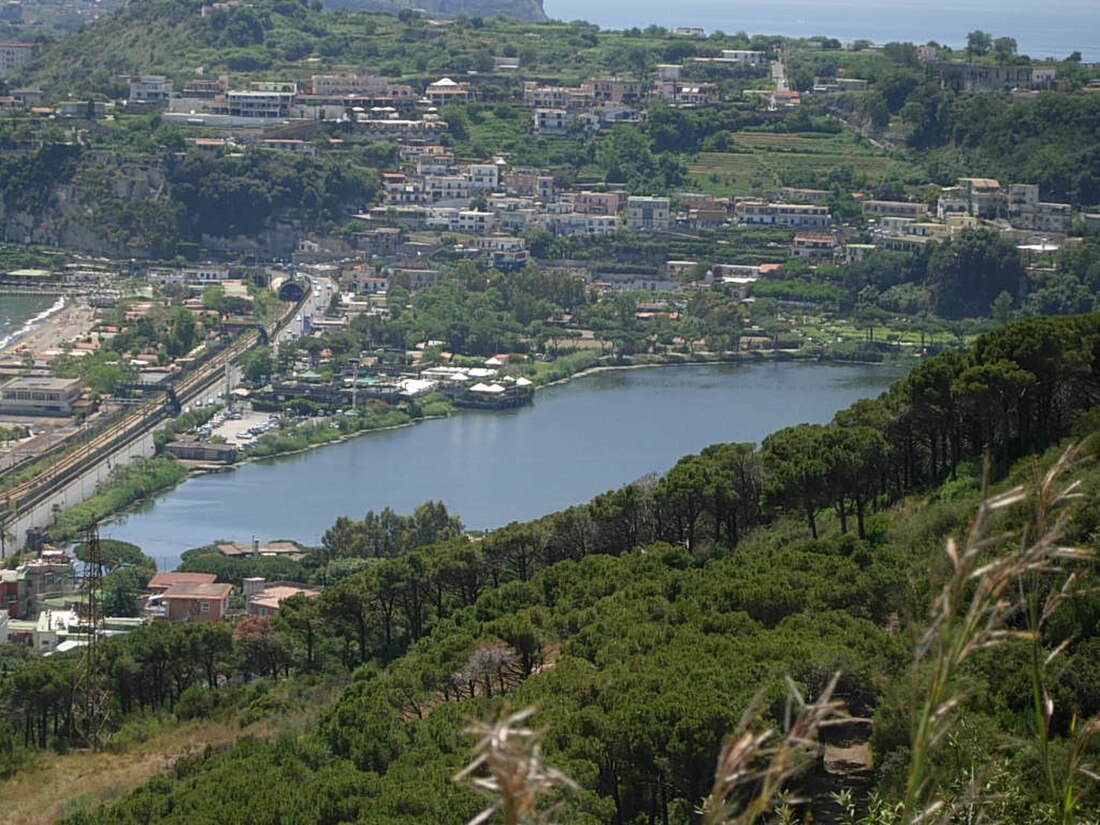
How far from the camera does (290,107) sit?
36.1m

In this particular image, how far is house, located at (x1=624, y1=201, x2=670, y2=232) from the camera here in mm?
31328

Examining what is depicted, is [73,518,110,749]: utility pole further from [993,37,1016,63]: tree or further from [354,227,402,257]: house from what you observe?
[993,37,1016,63]: tree

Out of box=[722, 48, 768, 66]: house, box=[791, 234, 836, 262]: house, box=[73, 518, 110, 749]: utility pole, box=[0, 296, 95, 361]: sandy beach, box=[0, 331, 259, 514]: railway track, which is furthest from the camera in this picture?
box=[722, 48, 768, 66]: house

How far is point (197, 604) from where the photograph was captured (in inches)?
577

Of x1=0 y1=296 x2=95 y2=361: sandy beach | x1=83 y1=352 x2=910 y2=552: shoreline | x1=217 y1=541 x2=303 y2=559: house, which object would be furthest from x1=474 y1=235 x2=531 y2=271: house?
x1=217 y1=541 x2=303 y2=559: house

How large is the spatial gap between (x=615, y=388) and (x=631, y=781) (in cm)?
1819

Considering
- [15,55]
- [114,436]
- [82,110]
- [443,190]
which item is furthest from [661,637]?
[15,55]

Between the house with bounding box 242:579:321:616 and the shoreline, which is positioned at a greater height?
the house with bounding box 242:579:321:616

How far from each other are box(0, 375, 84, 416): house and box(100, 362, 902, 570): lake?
2553mm

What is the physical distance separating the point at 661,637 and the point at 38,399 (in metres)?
15.3

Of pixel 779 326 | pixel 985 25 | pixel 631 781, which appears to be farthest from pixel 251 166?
pixel 985 25

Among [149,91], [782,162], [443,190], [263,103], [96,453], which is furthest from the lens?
[149,91]

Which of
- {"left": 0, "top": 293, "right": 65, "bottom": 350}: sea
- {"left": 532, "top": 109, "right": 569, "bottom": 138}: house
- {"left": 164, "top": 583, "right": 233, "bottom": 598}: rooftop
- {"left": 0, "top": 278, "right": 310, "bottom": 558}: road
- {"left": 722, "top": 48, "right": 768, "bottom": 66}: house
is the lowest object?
{"left": 0, "top": 278, "right": 310, "bottom": 558}: road

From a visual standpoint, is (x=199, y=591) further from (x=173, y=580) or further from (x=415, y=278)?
(x=415, y=278)
